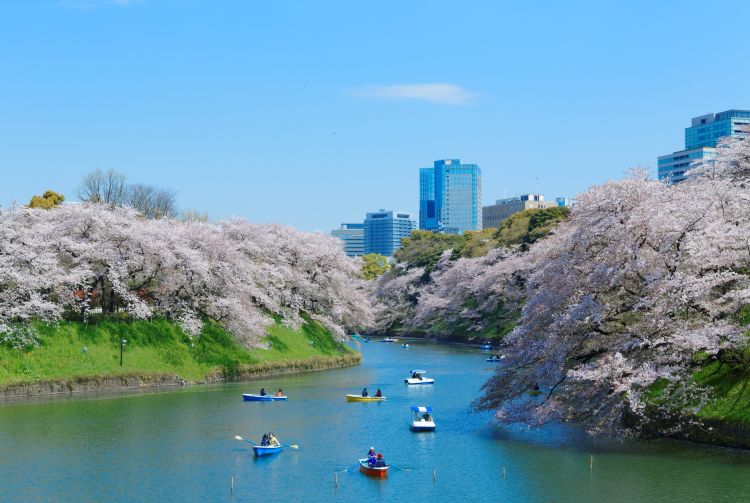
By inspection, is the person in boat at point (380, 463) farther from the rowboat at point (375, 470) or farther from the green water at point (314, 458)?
the green water at point (314, 458)

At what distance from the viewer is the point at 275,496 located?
28594 millimetres

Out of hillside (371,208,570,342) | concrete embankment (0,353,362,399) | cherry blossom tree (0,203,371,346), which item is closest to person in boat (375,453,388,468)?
concrete embankment (0,353,362,399)

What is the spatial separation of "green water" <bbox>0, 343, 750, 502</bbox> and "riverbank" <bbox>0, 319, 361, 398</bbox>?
3012 millimetres

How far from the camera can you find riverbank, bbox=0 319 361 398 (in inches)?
1925

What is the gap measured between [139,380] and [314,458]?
73.8 feet

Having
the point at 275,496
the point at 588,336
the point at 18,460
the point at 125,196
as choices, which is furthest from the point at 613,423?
the point at 125,196

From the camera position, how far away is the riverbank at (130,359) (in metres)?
48.9

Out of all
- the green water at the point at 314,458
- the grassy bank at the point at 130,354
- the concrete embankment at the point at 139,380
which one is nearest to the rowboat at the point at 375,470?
the green water at the point at 314,458

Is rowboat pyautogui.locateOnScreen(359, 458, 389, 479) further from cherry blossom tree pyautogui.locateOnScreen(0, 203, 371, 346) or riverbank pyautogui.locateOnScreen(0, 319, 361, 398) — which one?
cherry blossom tree pyautogui.locateOnScreen(0, 203, 371, 346)

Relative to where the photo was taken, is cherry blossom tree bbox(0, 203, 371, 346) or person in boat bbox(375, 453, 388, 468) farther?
cherry blossom tree bbox(0, 203, 371, 346)

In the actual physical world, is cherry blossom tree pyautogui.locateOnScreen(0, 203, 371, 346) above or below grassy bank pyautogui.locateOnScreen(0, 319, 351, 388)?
above

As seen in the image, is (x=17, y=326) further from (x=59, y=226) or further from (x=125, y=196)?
(x=125, y=196)

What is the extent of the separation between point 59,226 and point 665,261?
135 feet

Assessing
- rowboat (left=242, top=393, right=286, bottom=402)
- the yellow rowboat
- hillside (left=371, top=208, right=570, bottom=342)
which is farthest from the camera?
hillside (left=371, top=208, right=570, bottom=342)
